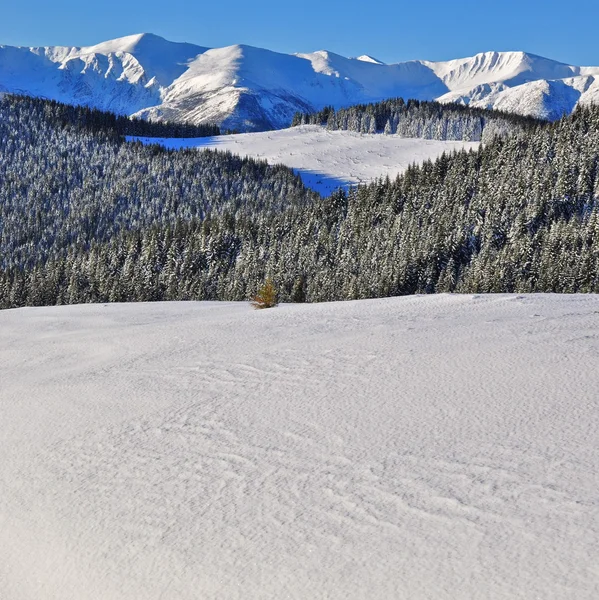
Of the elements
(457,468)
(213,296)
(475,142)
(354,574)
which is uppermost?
(475,142)

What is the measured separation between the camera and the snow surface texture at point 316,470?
4613mm

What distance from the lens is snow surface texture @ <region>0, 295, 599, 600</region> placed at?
461 centimetres

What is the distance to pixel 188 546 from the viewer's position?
5156 millimetres

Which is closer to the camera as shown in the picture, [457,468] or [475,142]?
[457,468]

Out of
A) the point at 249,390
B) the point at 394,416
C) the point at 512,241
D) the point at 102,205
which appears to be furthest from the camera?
the point at 102,205

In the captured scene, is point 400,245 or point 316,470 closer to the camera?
point 316,470

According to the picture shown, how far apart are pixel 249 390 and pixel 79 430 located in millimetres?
2725

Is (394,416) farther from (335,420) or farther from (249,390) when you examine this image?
(249,390)

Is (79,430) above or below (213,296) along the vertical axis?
above

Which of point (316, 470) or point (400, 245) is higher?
point (400, 245)

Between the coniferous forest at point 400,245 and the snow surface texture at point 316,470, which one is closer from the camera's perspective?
the snow surface texture at point 316,470

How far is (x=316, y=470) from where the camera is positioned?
20.4 feet

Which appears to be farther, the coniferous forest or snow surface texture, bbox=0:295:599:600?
the coniferous forest

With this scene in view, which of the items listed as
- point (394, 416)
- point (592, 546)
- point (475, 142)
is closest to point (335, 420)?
point (394, 416)
